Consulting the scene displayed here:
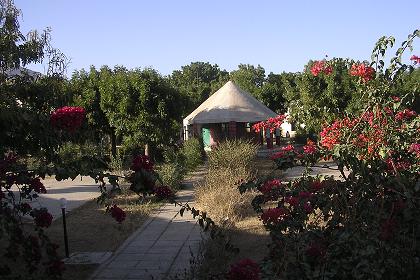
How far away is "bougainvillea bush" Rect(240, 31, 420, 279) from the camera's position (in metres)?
2.82

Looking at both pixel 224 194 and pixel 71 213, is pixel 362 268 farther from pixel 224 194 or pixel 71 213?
pixel 71 213

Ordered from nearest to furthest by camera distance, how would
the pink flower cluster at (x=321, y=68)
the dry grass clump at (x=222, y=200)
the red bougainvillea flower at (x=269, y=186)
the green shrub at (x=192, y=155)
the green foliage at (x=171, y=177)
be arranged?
the red bougainvillea flower at (x=269, y=186), the pink flower cluster at (x=321, y=68), the dry grass clump at (x=222, y=200), the green foliage at (x=171, y=177), the green shrub at (x=192, y=155)

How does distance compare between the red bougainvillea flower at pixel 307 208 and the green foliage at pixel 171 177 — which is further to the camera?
the green foliage at pixel 171 177

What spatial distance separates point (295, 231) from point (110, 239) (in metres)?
4.32

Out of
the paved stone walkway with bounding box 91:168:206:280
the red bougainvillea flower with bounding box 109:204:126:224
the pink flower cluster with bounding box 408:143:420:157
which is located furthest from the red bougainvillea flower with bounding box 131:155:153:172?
the pink flower cluster with bounding box 408:143:420:157

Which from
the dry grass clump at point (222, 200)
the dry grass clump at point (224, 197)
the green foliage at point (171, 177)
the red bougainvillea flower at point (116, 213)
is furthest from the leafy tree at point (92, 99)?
the red bougainvillea flower at point (116, 213)

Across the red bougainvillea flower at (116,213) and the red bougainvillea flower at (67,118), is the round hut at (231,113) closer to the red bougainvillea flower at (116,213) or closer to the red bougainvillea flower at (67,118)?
the red bougainvillea flower at (116,213)

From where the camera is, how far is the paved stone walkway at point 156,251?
544 cm

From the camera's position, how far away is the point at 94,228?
8047mm

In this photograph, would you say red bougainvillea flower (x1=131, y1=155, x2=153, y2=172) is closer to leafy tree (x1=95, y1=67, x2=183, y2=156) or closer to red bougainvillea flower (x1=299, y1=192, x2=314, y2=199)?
red bougainvillea flower (x1=299, y1=192, x2=314, y2=199)

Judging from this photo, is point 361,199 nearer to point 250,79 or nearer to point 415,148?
point 415,148

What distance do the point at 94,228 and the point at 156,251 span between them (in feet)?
6.78

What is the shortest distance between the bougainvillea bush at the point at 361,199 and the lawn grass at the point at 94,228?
2852 millimetres

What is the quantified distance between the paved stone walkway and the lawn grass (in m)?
0.17
